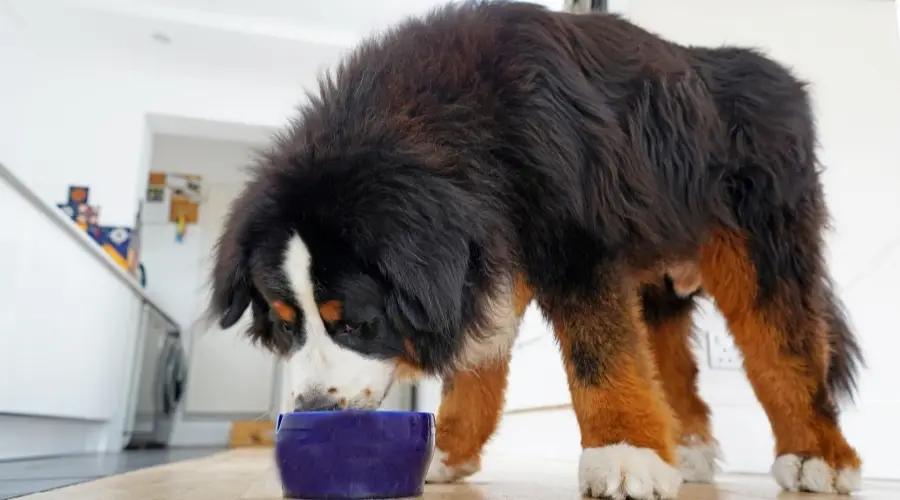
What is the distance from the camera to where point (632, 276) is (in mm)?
1133

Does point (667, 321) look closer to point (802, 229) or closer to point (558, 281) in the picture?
point (802, 229)

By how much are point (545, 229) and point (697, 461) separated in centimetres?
65

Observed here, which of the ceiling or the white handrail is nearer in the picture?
the white handrail

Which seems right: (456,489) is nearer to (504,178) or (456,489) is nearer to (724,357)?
(504,178)

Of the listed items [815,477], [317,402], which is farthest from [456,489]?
[815,477]

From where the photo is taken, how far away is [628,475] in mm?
923

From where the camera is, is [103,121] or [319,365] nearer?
[319,365]

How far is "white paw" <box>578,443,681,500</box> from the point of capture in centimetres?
92

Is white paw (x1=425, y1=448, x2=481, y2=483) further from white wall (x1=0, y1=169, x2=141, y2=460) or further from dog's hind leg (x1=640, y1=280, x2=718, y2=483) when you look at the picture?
white wall (x1=0, y1=169, x2=141, y2=460)

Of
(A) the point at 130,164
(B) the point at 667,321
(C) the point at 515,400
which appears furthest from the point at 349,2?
(B) the point at 667,321

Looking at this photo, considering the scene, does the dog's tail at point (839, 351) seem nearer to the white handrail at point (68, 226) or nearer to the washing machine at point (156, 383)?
the white handrail at point (68, 226)

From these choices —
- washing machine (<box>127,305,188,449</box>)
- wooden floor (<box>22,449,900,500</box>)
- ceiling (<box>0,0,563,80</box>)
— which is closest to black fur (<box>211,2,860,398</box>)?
wooden floor (<box>22,449,900,500</box>)

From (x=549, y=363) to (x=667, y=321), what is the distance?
791mm

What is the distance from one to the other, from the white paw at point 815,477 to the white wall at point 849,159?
1.96ft
